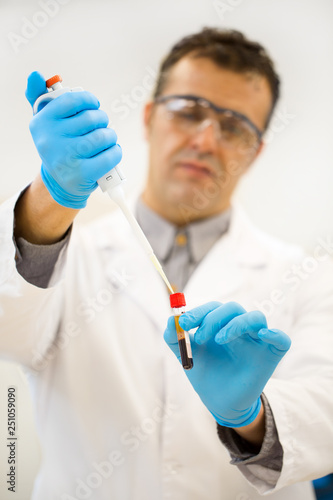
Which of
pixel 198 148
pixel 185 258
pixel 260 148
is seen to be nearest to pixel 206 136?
pixel 198 148

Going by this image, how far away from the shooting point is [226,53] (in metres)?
1.10

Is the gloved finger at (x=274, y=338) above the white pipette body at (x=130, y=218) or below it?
below

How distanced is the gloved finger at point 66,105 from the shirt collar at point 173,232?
0.52m

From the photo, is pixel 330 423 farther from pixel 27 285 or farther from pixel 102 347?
pixel 27 285

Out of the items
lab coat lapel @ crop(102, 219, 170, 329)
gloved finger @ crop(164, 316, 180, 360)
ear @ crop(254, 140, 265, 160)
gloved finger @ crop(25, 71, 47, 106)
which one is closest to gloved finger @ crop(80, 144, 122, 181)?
gloved finger @ crop(25, 71, 47, 106)

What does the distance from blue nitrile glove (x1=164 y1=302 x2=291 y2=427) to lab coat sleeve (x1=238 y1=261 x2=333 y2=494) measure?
0.11 metres

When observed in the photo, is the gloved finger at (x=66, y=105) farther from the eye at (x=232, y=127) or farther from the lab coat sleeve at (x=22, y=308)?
the eye at (x=232, y=127)

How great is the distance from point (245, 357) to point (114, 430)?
1.35 ft

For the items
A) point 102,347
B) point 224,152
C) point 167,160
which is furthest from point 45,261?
point 224,152

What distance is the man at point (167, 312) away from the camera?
0.65 m

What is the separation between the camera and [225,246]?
1091mm

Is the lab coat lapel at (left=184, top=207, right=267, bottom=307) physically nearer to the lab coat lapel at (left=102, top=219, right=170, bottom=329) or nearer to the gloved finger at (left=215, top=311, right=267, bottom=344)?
the lab coat lapel at (left=102, top=219, right=170, bottom=329)

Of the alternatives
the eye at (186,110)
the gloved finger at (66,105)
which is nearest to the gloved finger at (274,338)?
the gloved finger at (66,105)

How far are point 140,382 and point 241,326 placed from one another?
0.41 meters
